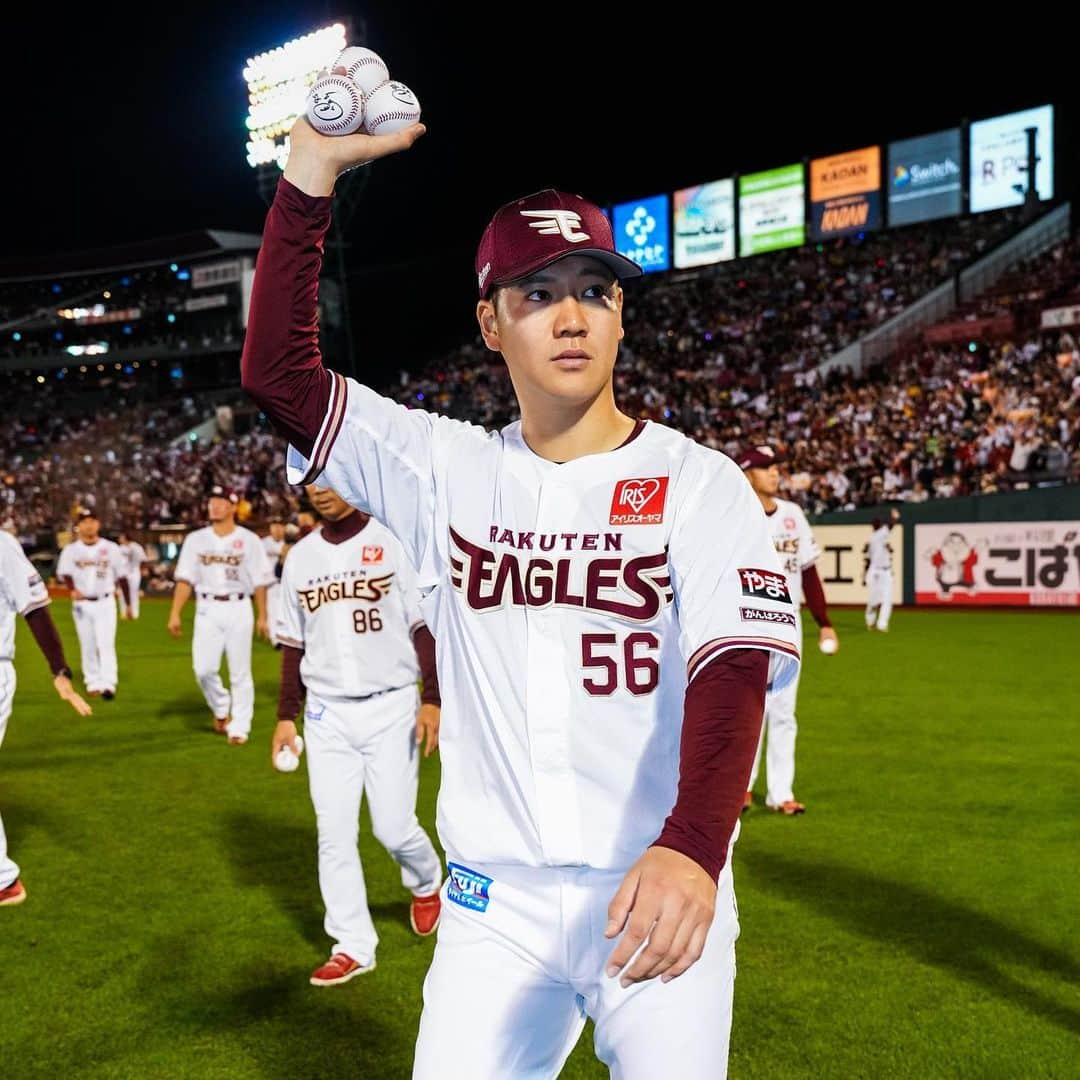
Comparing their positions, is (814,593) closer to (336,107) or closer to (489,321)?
(489,321)

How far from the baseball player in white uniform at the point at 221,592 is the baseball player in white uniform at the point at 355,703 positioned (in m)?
6.56

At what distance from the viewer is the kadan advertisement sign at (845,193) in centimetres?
4169

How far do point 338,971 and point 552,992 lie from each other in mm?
3517

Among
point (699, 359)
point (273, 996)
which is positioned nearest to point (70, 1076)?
point (273, 996)

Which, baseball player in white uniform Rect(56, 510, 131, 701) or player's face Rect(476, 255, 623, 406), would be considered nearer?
player's face Rect(476, 255, 623, 406)

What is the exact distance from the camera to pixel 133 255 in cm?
6969

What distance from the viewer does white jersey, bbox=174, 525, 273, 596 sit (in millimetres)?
12609

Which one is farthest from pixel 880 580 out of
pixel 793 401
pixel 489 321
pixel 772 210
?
pixel 772 210

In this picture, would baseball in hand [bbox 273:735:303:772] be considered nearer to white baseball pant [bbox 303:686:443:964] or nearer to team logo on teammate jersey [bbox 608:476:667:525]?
white baseball pant [bbox 303:686:443:964]

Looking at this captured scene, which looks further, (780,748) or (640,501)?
(780,748)

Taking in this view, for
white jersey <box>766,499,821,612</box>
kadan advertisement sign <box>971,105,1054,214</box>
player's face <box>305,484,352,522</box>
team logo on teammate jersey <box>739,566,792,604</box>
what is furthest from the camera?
kadan advertisement sign <box>971,105,1054,214</box>

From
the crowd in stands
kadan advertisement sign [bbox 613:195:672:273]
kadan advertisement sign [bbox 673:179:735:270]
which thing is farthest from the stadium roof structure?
kadan advertisement sign [bbox 673:179:735:270]

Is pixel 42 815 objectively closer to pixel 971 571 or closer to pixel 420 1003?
pixel 420 1003

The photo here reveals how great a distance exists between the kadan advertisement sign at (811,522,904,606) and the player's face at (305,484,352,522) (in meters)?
20.4
